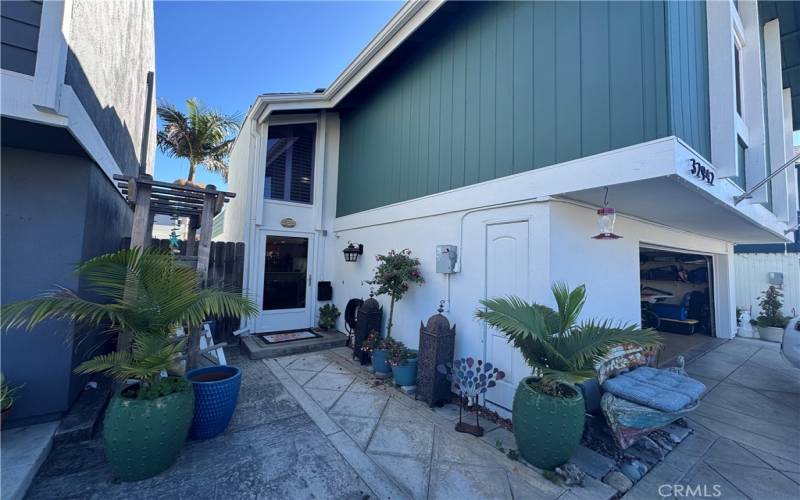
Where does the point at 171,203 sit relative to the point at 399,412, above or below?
above

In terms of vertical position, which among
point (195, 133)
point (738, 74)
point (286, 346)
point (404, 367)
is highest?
point (195, 133)

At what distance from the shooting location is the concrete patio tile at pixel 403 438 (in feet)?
9.71

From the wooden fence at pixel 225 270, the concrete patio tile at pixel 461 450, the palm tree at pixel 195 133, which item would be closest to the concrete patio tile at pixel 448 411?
the concrete patio tile at pixel 461 450

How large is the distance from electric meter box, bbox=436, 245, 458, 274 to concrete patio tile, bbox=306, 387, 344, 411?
7.28 ft

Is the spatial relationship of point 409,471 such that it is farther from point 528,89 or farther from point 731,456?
point 528,89

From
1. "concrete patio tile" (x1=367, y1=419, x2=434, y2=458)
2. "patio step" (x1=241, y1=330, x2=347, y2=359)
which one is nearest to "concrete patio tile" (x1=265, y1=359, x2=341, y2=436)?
"concrete patio tile" (x1=367, y1=419, x2=434, y2=458)

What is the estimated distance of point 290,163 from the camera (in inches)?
290

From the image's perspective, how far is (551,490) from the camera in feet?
8.13

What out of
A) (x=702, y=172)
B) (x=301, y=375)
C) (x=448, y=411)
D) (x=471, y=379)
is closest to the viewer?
(x=702, y=172)

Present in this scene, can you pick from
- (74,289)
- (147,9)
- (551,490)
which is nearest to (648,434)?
(551,490)

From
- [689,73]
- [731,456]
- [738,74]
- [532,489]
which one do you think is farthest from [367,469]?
[738,74]

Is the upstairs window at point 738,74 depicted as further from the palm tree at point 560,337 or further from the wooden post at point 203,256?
the wooden post at point 203,256

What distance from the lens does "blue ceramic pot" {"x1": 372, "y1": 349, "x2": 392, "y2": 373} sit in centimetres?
481

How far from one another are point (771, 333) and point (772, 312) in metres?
0.59
